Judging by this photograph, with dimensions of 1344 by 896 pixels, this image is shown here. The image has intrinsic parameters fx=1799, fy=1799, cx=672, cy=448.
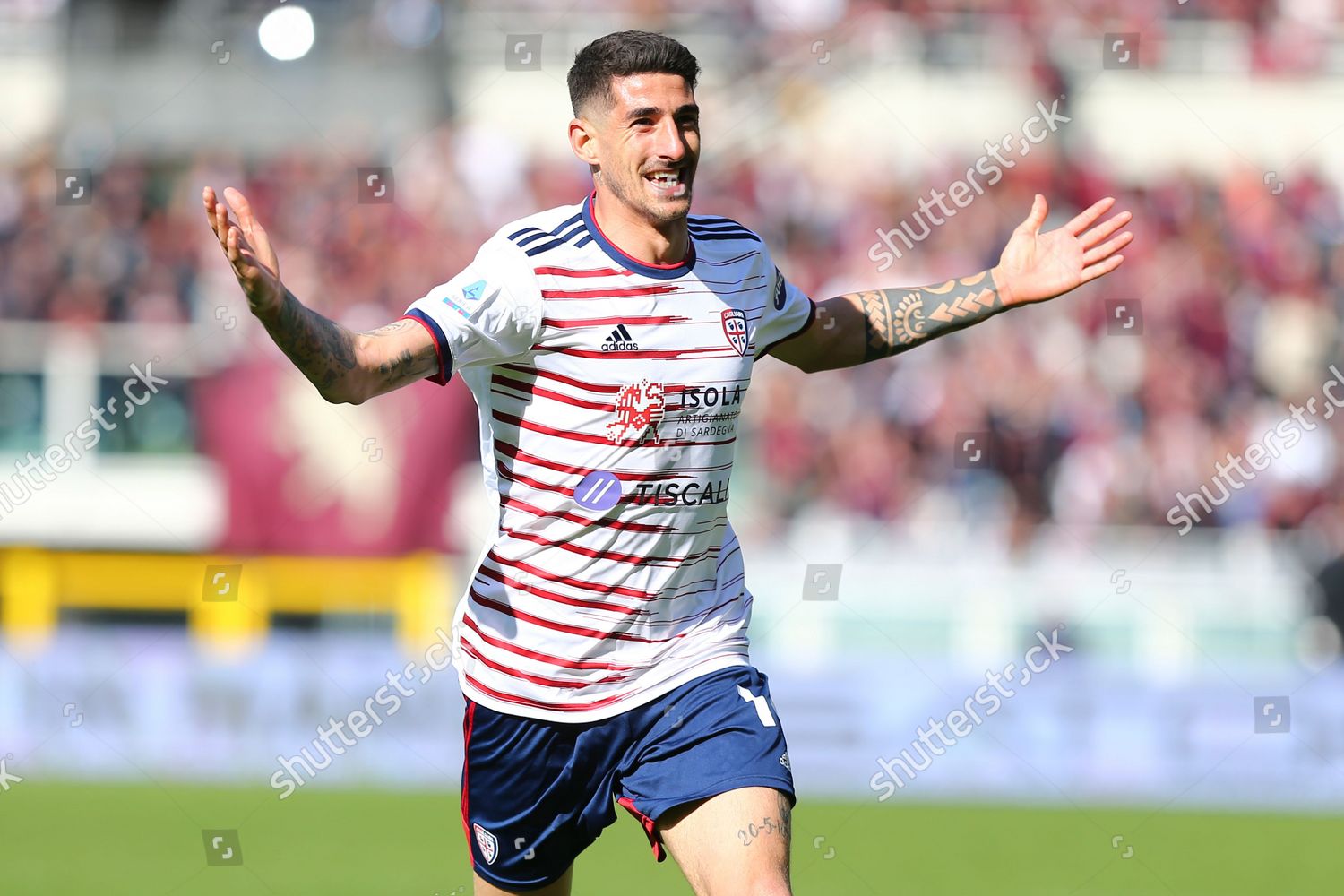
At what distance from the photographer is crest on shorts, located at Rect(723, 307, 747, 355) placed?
487 cm

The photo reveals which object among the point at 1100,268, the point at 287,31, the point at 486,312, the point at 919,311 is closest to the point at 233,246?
the point at 486,312

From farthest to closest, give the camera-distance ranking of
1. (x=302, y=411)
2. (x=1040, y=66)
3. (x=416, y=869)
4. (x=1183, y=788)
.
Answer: (x=1040, y=66), (x=302, y=411), (x=1183, y=788), (x=416, y=869)

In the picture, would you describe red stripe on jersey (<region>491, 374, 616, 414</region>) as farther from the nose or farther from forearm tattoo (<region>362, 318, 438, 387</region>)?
the nose

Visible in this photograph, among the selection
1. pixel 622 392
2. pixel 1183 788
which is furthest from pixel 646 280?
pixel 1183 788

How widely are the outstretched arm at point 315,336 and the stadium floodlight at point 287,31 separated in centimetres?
1107

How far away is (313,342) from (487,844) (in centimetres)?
170

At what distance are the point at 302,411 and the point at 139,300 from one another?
6.55ft

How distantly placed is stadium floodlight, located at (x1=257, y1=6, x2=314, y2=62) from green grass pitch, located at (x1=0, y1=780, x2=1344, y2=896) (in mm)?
6695

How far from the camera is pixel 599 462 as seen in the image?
470cm

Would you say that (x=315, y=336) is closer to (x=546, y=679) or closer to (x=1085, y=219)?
(x=546, y=679)

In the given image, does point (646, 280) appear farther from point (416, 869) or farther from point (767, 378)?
point (767, 378)

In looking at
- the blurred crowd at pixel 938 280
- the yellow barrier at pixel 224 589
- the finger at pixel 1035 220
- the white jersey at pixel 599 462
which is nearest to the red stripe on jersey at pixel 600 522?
the white jersey at pixel 599 462

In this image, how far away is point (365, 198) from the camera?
1445cm

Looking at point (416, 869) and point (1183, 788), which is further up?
point (416, 869)
